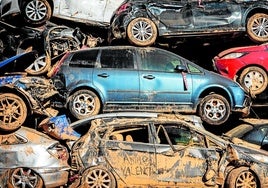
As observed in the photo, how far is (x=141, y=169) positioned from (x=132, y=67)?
3235mm

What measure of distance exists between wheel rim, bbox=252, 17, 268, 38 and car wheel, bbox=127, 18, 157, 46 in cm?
272

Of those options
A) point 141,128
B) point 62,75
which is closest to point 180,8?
point 62,75

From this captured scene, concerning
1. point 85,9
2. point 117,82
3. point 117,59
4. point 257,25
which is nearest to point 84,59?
point 117,59

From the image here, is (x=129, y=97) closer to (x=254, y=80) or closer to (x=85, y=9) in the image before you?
(x=254, y=80)

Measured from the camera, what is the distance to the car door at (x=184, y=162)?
8547 mm

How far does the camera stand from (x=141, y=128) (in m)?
8.83

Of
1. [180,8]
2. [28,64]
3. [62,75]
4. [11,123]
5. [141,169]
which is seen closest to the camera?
[141,169]

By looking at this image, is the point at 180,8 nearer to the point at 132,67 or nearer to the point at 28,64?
the point at 132,67

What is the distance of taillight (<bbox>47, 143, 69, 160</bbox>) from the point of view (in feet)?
28.0

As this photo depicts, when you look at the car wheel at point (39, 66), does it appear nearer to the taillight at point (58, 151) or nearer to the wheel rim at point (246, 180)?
the taillight at point (58, 151)

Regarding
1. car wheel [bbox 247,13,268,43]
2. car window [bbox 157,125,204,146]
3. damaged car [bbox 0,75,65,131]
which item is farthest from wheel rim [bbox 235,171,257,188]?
car wheel [bbox 247,13,268,43]

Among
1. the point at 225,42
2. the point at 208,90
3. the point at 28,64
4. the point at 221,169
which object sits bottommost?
→ the point at 221,169

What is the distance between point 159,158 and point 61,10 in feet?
25.5

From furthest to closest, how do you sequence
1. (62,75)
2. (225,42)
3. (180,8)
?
(225,42) < (180,8) < (62,75)
